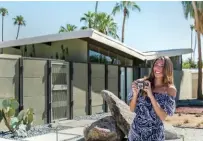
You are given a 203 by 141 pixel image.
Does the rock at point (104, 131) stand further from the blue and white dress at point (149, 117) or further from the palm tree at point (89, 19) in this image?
the palm tree at point (89, 19)

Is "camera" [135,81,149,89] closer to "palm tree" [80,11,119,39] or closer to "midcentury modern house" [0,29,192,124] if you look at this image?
"midcentury modern house" [0,29,192,124]

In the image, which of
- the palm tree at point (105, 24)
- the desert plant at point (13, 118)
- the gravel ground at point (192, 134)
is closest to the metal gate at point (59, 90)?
the desert plant at point (13, 118)

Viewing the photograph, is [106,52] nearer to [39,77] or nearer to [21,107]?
[39,77]

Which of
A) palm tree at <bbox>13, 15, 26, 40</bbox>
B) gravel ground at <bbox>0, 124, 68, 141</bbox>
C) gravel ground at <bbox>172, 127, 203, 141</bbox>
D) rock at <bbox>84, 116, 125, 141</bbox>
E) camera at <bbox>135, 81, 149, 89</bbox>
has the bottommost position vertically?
gravel ground at <bbox>172, 127, 203, 141</bbox>

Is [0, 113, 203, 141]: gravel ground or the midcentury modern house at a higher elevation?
the midcentury modern house

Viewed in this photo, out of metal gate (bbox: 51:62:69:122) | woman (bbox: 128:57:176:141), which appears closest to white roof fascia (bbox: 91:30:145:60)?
metal gate (bbox: 51:62:69:122)

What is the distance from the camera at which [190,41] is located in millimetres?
71875

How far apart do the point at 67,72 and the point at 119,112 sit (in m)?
4.50

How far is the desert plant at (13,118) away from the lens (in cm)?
782

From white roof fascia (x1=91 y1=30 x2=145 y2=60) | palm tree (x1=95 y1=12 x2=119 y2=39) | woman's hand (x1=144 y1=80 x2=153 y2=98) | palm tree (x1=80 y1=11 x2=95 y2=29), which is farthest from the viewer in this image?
palm tree (x1=80 y1=11 x2=95 y2=29)

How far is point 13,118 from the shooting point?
7945 mm

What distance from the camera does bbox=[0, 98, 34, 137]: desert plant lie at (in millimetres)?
7816

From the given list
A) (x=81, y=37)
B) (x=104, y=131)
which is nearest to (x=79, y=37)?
(x=81, y=37)

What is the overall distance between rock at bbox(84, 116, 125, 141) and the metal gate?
3.32m
